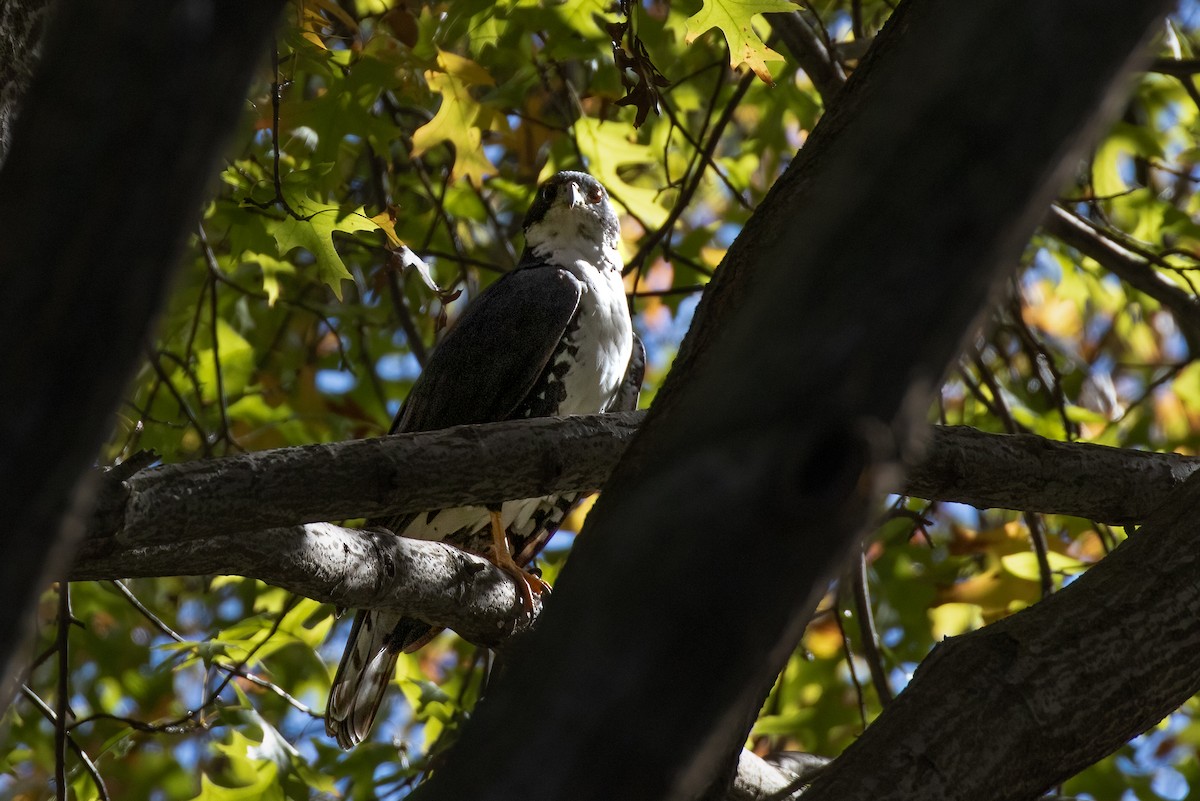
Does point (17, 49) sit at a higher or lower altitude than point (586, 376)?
lower

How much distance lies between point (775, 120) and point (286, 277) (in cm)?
225

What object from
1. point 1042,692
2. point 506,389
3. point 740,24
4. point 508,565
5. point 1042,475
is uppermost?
point 740,24

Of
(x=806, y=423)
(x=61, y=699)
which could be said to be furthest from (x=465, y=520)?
(x=806, y=423)

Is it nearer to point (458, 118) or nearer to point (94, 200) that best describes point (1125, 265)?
point (458, 118)

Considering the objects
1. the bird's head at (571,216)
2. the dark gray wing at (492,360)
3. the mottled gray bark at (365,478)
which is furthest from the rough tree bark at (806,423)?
the bird's head at (571,216)

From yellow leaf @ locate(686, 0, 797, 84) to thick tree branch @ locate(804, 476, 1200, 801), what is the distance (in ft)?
5.55

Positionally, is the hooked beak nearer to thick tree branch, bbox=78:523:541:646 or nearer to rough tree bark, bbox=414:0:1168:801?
thick tree branch, bbox=78:523:541:646

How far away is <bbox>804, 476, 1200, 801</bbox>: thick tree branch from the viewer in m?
1.88

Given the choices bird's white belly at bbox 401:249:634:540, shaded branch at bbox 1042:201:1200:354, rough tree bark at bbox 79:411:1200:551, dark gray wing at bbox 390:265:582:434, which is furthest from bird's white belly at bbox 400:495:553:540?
shaded branch at bbox 1042:201:1200:354

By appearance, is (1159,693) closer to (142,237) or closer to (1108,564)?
(1108,564)

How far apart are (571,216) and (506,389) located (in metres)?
1.07

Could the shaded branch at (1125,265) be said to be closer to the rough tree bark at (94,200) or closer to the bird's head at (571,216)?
the bird's head at (571,216)

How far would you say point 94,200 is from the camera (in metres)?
0.92

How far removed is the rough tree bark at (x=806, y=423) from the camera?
1083mm
